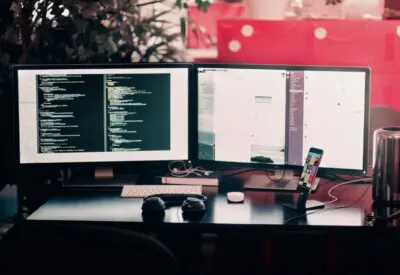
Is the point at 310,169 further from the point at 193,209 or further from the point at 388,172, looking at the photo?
the point at 193,209

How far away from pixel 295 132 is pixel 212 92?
33cm

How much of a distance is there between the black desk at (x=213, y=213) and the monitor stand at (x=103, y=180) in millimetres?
79

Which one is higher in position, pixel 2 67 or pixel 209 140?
pixel 2 67

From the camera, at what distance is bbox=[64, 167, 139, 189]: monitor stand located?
2395mm

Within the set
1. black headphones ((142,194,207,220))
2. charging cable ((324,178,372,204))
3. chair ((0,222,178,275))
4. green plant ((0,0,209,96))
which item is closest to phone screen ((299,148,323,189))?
charging cable ((324,178,372,204))

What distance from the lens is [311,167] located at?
2.19 metres

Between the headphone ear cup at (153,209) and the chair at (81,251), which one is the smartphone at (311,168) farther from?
the chair at (81,251)

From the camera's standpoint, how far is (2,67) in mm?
2646

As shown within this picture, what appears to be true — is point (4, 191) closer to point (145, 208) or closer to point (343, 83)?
point (145, 208)

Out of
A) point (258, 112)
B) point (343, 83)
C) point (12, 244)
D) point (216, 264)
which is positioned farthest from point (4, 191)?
point (12, 244)

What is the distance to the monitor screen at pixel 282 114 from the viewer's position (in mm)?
2291

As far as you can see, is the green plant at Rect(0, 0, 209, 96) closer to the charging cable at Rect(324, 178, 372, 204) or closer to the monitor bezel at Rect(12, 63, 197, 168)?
the monitor bezel at Rect(12, 63, 197, 168)

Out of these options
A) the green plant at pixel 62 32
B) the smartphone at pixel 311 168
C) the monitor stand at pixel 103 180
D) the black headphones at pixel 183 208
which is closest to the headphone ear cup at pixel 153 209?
the black headphones at pixel 183 208

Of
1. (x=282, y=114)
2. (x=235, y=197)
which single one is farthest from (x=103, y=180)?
(x=282, y=114)
